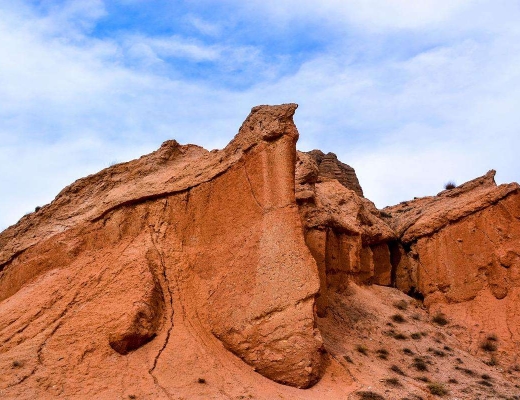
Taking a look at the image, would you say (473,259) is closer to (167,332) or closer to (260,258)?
(260,258)

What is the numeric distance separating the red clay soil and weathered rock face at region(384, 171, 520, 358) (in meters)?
0.05

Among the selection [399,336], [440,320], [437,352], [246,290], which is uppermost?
[246,290]

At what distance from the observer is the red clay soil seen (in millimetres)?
13213

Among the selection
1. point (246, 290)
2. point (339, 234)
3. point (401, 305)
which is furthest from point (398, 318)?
point (246, 290)

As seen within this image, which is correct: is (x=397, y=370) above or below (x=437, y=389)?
above

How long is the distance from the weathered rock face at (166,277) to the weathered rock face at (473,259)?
833cm

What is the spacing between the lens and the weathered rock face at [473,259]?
2000 centimetres

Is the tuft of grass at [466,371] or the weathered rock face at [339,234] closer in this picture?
the tuft of grass at [466,371]

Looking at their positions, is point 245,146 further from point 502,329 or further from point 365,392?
point 502,329

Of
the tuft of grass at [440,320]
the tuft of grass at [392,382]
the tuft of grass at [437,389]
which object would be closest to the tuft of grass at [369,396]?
the tuft of grass at [392,382]

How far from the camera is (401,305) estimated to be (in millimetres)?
21047

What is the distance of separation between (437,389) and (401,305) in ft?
20.5

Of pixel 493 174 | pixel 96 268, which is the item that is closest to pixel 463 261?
pixel 493 174

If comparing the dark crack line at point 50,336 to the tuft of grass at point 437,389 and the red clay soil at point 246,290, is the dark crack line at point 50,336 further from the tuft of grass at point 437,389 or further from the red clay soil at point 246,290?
the tuft of grass at point 437,389
